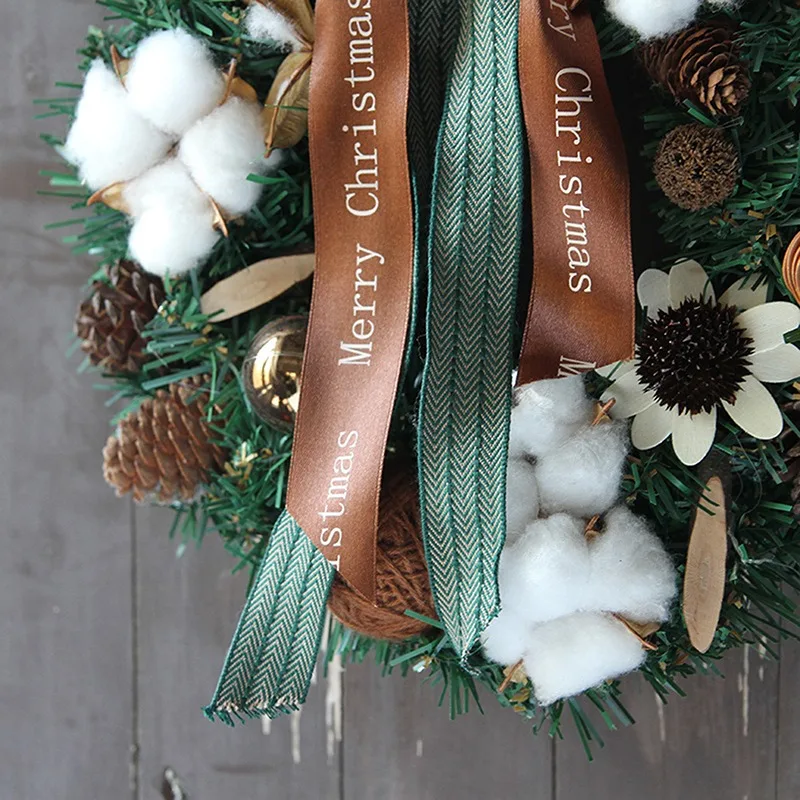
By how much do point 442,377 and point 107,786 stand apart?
0.52 m

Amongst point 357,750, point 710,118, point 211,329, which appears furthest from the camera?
point 357,750

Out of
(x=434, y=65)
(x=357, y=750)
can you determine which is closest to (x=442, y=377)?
(x=434, y=65)

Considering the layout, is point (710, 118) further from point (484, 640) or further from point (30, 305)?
point (30, 305)

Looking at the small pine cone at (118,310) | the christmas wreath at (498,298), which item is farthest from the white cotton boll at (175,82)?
the small pine cone at (118,310)

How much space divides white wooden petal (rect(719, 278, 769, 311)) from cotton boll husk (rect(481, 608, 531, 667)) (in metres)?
0.22

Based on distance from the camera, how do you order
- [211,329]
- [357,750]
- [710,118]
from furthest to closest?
[357,750] → [211,329] → [710,118]

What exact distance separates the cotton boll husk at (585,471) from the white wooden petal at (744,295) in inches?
3.7

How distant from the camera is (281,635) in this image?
Result: 56 cm

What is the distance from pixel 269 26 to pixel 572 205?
210 mm

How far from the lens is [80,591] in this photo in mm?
775

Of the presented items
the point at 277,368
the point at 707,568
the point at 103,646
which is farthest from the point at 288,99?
the point at 103,646

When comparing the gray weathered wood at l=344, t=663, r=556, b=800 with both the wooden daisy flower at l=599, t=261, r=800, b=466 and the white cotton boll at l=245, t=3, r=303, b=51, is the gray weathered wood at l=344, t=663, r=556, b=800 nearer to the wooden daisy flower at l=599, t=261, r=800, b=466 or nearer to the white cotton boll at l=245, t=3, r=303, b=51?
the wooden daisy flower at l=599, t=261, r=800, b=466

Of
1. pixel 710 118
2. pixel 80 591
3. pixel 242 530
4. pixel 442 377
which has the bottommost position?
pixel 80 591

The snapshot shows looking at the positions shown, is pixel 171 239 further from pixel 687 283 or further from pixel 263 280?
pixel 687 283
